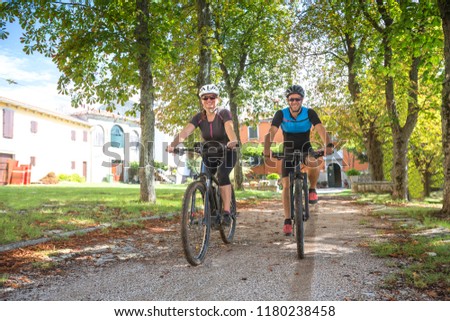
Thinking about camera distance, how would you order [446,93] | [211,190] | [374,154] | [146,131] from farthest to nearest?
[374,154] → [146,131] → [446,93] → [211,190]

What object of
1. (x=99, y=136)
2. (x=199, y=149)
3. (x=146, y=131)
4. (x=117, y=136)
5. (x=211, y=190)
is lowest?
(x=211, y=190)

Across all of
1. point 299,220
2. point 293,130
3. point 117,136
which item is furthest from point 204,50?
point 117,136

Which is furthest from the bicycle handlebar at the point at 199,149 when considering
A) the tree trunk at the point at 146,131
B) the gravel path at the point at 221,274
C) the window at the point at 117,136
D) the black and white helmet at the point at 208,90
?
the window at the point at 117,136

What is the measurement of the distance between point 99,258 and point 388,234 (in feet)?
12.7

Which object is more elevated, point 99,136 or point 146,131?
point 99,136

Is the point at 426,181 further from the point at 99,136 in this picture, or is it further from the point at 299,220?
the point at 299,220

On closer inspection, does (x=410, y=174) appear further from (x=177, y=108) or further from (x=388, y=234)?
(x=388, y=234)

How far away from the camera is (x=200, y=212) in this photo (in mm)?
3977

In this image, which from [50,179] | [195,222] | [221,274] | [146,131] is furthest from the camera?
[50,179]

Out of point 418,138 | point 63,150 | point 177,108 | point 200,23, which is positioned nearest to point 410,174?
point 418,138

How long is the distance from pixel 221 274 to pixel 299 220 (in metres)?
1.05

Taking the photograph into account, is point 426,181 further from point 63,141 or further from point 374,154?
point 63,141

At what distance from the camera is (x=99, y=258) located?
4246mm

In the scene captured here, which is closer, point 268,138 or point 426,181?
point 268,138
